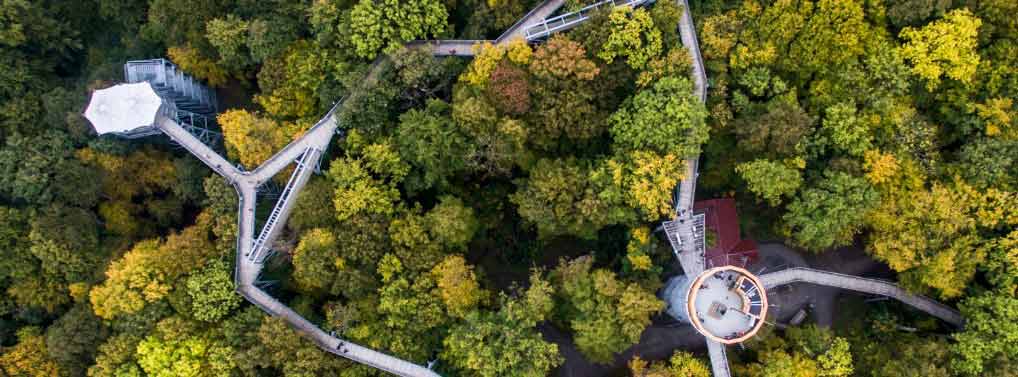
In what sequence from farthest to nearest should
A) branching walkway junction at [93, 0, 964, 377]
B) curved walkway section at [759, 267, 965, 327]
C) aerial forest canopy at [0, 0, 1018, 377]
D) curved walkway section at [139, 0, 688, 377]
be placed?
curved walkway section at [759, 267, 965, 327]
curved walkway section at [139, 0, 688, 377]
branching walkway junction at [93, 0, 964, 377]
aerial forest canopy at [0, 0, 1018, 377]

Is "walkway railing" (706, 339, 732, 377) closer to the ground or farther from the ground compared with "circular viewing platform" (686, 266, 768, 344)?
closer to the ground

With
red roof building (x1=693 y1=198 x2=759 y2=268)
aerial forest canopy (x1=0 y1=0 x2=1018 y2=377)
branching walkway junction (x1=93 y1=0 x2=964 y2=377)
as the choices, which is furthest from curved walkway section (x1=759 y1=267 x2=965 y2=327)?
red roof building (x1=693 y1=198 x2=759 y2=268)

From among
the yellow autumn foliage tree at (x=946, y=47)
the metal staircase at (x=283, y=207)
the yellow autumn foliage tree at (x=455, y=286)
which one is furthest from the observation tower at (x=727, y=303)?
the metal staircase at (x=283, y=207)

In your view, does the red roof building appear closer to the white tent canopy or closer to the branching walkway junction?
the branching walkway junction

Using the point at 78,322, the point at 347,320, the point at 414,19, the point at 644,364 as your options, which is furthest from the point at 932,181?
the point at 78,322

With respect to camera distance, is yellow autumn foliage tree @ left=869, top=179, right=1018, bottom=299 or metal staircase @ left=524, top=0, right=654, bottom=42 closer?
yellow autumn foliage tree @ left=869, top=179, right=1018, bottom=299

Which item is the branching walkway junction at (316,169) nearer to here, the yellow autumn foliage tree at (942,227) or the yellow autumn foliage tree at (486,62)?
the yellow autumn foliage tree at (486,62)
